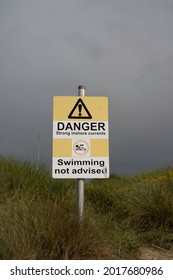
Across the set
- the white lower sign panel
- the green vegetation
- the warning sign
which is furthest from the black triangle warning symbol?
the green vegetation

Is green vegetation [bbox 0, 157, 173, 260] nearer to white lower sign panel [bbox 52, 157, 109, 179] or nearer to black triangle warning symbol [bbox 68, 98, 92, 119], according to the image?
white lower sign panel [bbox 52, 157, 109, 179]

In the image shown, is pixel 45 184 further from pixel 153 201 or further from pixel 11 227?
pixel 11 227

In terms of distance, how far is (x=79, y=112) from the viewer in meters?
5.92

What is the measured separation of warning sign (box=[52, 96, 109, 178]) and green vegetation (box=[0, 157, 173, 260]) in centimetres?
53

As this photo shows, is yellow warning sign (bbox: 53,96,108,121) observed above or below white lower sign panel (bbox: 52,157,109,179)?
above

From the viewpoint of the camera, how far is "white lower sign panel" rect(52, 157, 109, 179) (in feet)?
19.1

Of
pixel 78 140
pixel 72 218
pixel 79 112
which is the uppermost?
pixel 79 112

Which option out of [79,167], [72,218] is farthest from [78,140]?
[72,218]

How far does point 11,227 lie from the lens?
5215mm

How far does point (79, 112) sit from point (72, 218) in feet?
4.64

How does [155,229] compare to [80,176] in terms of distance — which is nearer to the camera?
[80,176]

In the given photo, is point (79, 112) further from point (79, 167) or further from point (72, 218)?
point (72, 218)
